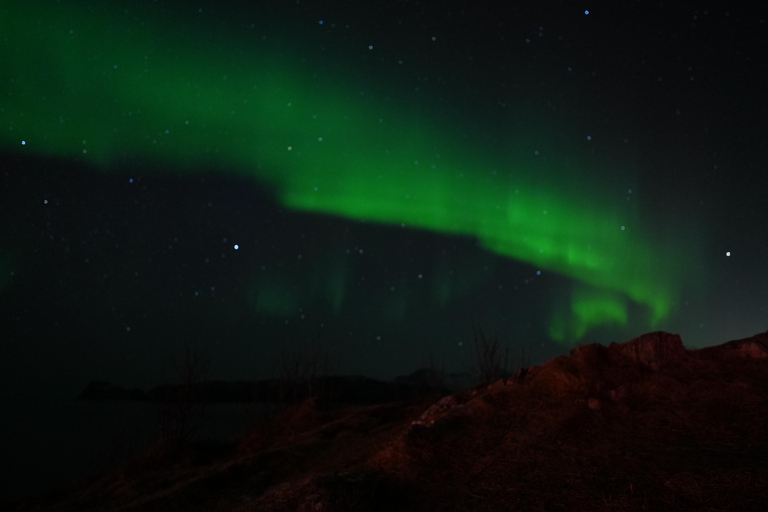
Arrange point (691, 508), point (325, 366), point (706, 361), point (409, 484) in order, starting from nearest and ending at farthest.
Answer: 1. point (691, 508)
2. point (409, 484)
3. point (706, 361)
4. point (325, 366)

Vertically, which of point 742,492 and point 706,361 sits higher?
point 706,361

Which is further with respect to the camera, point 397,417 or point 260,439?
point 260,439

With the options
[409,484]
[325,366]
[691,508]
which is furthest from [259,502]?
[325,366]

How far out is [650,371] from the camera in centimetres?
907

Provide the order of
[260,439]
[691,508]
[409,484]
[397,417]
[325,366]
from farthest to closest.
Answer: [325,366], [260,439], [397,417], [409,484], [691,508]

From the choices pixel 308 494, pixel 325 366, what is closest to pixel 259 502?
pixel 308 494

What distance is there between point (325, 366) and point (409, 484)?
22.2 meters

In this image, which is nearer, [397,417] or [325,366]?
[397,417]

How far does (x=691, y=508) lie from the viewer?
445 centimetres

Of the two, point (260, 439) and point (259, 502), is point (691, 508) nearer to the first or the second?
point (259, 502)

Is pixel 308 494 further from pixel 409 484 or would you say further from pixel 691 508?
pixel 691 508

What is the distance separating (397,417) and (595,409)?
674 centimetres

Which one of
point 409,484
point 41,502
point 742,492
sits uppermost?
point 742,492

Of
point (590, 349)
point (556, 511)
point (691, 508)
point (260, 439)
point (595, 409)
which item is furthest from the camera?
point (260, 439)
